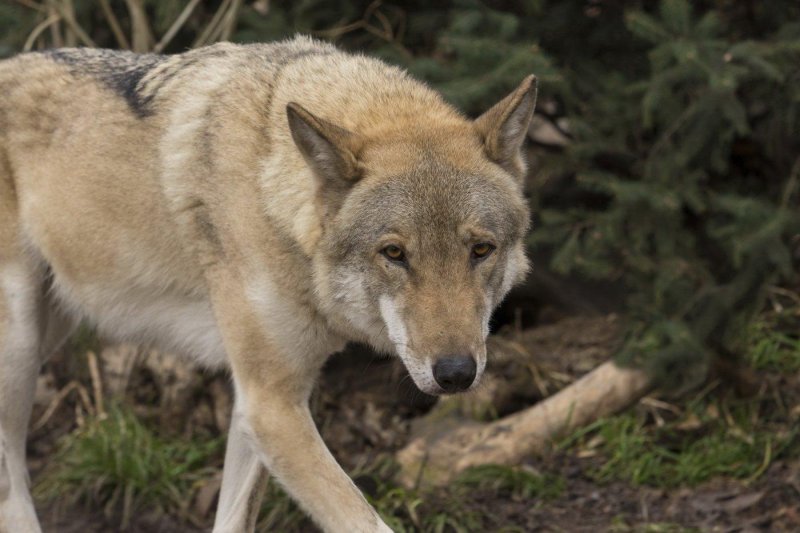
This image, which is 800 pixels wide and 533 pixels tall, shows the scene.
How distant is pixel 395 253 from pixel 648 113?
7.22 feet

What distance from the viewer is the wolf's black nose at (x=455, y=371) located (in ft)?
11.7

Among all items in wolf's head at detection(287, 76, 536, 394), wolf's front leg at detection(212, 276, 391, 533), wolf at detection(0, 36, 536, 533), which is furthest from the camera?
wolf's front leg at detection(212, 276, 391, 533)

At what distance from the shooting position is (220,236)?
425 cm

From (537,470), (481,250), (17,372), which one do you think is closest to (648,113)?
(537,470)

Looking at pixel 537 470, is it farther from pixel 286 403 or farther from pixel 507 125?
pixel 507 125

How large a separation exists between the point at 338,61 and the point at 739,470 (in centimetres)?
279

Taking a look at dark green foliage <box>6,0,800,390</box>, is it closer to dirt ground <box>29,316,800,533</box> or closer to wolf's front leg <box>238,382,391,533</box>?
dirt ground <box>29,316,800,533</box>

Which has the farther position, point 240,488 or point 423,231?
point 240,488

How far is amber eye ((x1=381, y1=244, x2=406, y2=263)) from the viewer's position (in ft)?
12.3

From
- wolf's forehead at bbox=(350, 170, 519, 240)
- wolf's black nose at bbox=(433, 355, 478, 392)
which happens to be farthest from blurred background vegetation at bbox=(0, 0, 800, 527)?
wolf's black nose at bbox=(433, 355, 478, 392)

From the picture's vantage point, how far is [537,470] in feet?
18.8

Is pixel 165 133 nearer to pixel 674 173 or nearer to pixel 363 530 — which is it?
pixel 363 530

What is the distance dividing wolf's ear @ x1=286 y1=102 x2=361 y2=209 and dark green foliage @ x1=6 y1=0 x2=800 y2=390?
5.67 ft

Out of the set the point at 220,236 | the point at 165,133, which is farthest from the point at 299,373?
the point at 165,133
